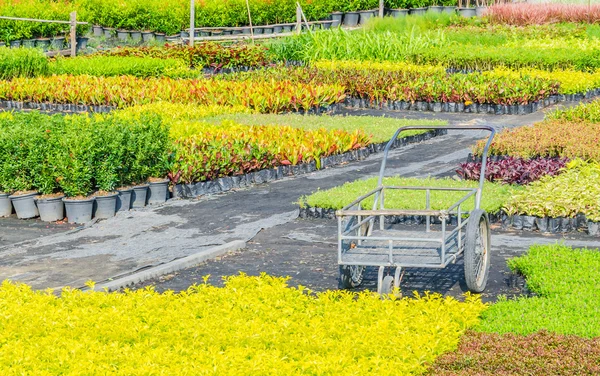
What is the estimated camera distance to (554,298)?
330 inches

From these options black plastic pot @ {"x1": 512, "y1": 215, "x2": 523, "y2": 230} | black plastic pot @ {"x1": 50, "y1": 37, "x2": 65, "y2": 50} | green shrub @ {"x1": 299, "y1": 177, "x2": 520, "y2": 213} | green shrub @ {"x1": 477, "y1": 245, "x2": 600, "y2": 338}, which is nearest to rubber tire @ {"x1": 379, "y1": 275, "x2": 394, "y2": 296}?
green shrub @ {"x1": 477, "y1": 245, "x2": 600, "y2": 338}

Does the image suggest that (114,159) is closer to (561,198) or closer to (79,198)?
(79,198)

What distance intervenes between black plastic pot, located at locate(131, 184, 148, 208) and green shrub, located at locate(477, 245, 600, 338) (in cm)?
524

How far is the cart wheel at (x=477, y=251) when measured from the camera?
8.45m

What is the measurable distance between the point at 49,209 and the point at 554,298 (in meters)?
6.47

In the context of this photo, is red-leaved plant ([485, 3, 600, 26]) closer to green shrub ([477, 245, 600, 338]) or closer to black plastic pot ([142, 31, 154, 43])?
black plastic pot ([142, 31, 154, 43])

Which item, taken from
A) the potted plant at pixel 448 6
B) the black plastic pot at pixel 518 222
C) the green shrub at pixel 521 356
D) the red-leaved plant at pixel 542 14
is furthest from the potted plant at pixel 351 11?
the green shrub at pixel 521 356

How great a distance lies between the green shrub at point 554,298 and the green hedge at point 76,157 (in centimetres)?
539

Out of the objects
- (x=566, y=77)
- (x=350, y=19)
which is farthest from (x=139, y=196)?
(x=350, y=19)

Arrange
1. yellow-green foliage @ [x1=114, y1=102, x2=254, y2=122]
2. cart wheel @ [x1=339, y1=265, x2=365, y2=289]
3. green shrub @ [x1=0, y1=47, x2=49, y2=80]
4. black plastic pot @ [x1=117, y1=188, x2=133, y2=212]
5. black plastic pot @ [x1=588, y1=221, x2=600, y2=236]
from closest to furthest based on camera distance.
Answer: cart wheel @ [x1=339, y1=265, x2=365, y2=289] < black plastic pot @ [x1=588, y1=221, x2=600, y2=236] < black plastic pot @ [x1=117, y1=188, x2=133, y2=212] < yellow-green foliage @ [x1=114, y1=102, x2=254, y2=122] < green shrub @ [x1=0, y1=47, x2=49, y2=80]

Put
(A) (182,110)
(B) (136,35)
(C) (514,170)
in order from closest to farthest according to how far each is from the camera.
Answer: (C) (514,170), (A) (182,110), (B) (136,35)

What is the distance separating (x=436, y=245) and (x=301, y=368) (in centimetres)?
269

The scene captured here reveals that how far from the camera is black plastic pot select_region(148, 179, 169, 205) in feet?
42.9

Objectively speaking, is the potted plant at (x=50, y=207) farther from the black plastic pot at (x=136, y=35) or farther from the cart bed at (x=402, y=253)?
the black plastic pot at (x=136, y=35)
